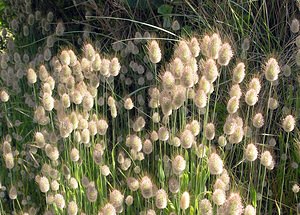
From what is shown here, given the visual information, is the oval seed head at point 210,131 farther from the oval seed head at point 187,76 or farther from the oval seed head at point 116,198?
the oval seed head at point 116,198

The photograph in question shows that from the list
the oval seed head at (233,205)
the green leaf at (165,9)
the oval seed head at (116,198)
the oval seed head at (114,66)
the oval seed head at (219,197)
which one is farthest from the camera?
the green leaf at (165,9)

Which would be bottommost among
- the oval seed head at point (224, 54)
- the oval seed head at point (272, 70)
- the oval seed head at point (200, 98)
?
the oval seed head at point (200, 98)

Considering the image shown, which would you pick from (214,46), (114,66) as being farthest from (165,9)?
(214,46)

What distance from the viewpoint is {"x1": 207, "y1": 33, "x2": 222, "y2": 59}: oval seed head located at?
2193mm

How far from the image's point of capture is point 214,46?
86.7 inches

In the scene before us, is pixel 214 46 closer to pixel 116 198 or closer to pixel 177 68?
pixel 177 68

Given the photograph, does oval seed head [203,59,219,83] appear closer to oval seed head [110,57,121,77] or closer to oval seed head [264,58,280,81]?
oval seed head [264,58,280,81]

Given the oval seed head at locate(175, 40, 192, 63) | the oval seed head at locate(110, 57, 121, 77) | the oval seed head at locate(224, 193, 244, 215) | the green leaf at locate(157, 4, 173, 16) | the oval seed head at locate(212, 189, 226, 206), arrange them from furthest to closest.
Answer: the green leaf at locate(157, 4, 173, 16), the oval seed head at locate(110, 57, 121, 77), the oval seed head at locate(175, 40, 192, 63), the oval seed head at locate(212, 189, 226, 206), the oval seed head at locate(224, 193, 244, 215)

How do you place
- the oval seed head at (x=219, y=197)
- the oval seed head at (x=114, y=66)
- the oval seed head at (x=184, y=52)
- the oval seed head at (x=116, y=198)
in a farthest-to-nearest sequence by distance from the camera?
the oval seed head at (x=114, y=66) < the oval seed head at (x=184, y=52) < the oval seed head at (x=116, y=198) < the oval seed head at (x=219, y=197)

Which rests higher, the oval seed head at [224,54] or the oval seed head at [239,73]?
the oval seed head at [224,54]

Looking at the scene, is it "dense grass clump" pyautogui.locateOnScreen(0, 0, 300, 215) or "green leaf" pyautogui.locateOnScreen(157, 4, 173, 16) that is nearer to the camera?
"dense grass clump" pyautogui.locateOnScreen(0, 0, 300, 215)

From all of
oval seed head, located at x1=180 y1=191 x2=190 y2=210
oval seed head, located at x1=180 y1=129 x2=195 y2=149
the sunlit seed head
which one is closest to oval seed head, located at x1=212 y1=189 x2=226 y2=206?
oval seed head, located at x1=180 y1=191 x2=190 y2=210

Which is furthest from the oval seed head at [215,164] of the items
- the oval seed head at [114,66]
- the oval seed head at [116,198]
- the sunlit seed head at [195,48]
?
the oval seed head at [114,66]

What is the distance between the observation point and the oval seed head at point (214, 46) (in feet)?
7.20
